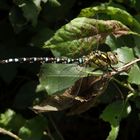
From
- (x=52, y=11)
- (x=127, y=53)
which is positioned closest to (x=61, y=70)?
(x=127, y=53)

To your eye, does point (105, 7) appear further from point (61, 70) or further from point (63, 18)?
point (63, 18)

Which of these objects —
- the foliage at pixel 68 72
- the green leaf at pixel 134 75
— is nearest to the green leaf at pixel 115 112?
the foliage at pixel 68 72

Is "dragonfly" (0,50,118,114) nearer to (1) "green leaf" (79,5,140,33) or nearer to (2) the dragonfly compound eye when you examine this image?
(2) the dragonfly compound eye

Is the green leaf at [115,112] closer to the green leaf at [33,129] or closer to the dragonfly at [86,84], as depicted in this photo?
the dragonfly at [86,84]

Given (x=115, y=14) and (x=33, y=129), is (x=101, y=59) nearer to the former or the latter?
(x=115, y=14)

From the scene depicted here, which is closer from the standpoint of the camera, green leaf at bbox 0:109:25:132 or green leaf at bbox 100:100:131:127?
green leaf at bbox 100:100:131:127

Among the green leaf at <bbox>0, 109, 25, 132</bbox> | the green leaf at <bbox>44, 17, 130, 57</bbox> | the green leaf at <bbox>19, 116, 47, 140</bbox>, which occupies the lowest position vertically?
the green leaf at <bbox>0, 109, 25, 132</bbox>

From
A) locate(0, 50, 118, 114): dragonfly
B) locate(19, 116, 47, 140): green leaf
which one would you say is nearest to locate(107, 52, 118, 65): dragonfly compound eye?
locate(0, 50, 118, 114): dragonfly
